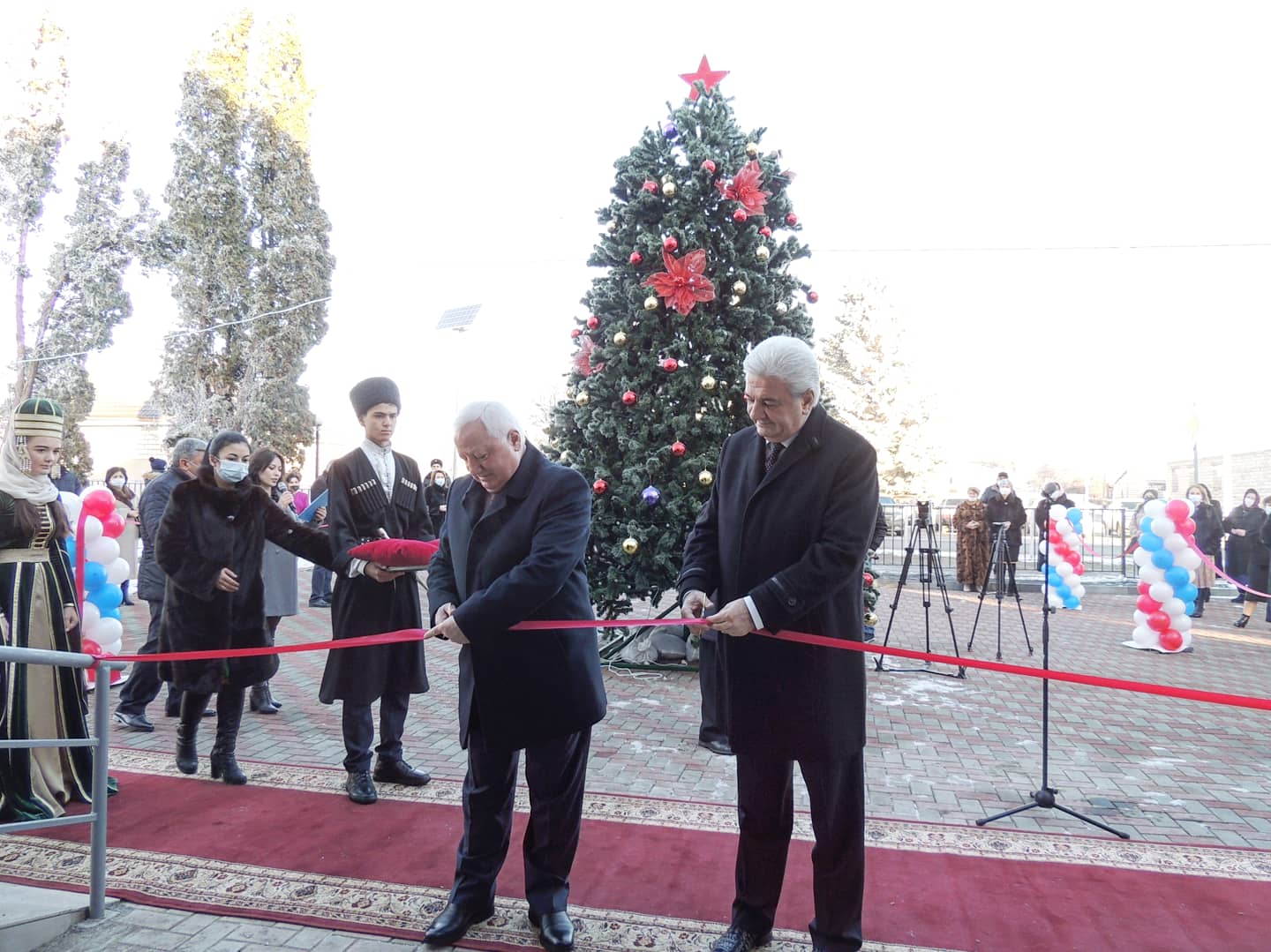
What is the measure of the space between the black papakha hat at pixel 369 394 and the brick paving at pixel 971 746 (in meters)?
2.17

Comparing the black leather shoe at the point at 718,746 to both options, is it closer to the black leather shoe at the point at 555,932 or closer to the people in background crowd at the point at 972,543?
the black leather shoe at the point at 555,932

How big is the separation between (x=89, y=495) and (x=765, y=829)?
486cm

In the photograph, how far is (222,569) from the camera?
461 centimetres

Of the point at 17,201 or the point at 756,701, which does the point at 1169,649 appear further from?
the point at 17,201

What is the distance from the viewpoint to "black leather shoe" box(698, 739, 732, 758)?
5332mm

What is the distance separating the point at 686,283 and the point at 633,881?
16.9ft

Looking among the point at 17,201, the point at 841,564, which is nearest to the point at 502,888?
the point at 841,564

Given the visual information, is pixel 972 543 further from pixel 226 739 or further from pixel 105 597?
pixel 105 597

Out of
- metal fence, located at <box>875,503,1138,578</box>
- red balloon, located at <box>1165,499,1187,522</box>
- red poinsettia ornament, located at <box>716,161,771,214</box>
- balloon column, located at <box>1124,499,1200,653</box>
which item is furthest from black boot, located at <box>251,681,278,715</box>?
metal fence, located at <box>875,503,1138,578</box>

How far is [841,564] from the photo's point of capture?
271 cm

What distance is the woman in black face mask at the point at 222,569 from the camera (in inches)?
182

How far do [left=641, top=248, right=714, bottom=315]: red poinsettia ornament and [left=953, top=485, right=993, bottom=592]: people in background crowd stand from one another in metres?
9.10

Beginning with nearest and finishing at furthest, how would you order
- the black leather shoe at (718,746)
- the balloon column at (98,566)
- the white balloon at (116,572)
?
the balloon column at (98,566) < the black leather shoe at (718,746) < the white balloon at (116,572)

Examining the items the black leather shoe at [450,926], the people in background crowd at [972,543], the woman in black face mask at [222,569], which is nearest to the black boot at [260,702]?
the woman in black face mask at [222,569]
